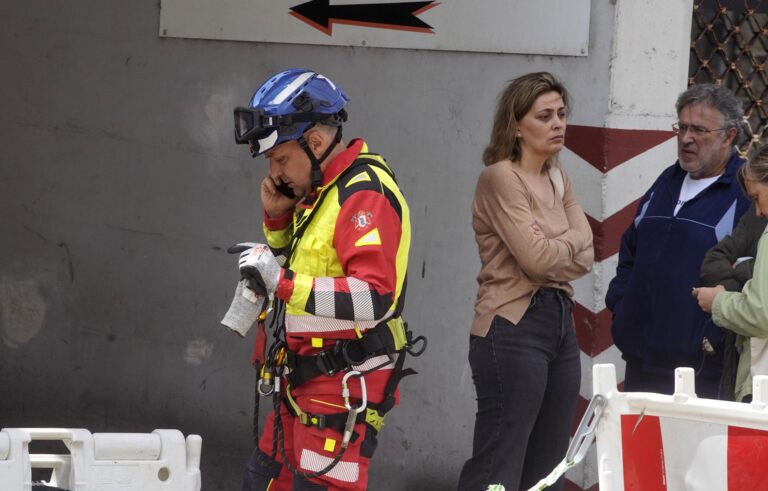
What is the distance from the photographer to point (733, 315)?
445 centimetres

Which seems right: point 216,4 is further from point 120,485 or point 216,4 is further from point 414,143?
point 120,485

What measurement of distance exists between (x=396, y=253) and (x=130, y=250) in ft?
8.31

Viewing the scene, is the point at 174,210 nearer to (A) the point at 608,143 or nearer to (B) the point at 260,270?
(A) the point at 608,143

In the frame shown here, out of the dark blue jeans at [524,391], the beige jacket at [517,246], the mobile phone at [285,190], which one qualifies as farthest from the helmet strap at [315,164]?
the dark blue jeans at [524,391]

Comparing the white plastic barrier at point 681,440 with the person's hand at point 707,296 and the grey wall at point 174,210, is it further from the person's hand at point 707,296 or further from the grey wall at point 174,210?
the grey wall at point 174,210

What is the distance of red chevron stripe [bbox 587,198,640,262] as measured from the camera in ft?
18.9

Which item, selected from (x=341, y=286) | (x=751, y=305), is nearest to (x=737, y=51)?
(x=751, y=305)

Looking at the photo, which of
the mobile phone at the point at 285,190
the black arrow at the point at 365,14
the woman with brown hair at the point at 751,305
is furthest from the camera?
the black arrow at the point at 365,14

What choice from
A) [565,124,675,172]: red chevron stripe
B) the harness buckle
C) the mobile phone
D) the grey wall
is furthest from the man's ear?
[565,124,675,172]: red chevron stripe

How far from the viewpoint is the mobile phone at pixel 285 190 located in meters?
4.56

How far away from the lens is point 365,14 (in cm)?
593

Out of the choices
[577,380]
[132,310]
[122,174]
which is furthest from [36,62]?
[577,380]

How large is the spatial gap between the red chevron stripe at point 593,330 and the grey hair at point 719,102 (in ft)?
3.44

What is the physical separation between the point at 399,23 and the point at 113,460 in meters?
2.85
